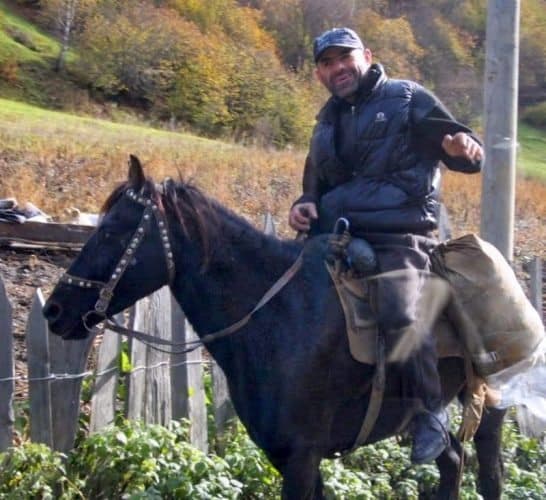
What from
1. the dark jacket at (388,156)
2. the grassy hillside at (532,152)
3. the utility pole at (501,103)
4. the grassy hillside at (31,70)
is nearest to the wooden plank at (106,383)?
the dark jacket at (388,156)

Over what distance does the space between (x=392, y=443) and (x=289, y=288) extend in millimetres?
2395

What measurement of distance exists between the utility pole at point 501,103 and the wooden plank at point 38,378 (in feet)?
10.4

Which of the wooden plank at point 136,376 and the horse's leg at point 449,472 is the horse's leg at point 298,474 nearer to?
the horse's leg at point 449,472

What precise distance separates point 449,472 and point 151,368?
2053 millimetres

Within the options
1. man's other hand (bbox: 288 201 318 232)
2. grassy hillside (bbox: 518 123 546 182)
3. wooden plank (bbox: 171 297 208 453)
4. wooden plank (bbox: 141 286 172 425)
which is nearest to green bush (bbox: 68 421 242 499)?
wooden plank (bbox: 141 286 172 425)

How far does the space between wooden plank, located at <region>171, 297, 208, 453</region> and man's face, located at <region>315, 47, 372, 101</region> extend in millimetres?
2048

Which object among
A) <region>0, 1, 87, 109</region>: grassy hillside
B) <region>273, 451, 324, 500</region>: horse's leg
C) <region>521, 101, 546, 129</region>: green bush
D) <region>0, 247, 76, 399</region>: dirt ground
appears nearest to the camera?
<region>273, 451, 324, 500</region>: horse's leg

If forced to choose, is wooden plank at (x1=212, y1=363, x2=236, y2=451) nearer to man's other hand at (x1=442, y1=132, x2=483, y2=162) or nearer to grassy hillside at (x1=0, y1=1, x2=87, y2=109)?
man's other hand at (x1=442, y1=132, x2=483, y2=162)

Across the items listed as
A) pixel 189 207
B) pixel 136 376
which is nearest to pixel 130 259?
pixel 189 207

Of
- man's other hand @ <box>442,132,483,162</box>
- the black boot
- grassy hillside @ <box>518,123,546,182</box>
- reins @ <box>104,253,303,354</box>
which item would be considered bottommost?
the black boot

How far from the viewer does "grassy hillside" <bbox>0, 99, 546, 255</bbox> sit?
1697cm

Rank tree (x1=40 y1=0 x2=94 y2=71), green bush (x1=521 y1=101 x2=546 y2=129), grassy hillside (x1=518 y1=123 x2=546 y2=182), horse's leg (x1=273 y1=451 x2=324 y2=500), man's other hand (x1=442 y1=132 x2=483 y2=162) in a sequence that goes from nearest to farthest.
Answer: horse's leg (x1=273 y1=451 x2=324 y2=500), man's other hand (x1=442 y1=132 x2=483 y2=162), grassy hillside (x1=518 y1=123 x2=546 y2=182), green bush (x1=521 y1=101 x2=546 y2=129), tree (x1=40 y1=0 x2=94 y2=71)

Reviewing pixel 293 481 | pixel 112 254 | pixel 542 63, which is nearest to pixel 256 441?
pixel 293 481

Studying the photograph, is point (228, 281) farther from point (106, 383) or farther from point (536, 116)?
point (536, 116)
